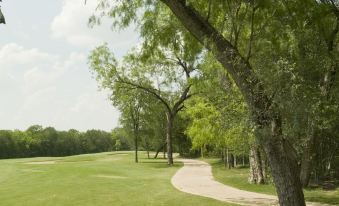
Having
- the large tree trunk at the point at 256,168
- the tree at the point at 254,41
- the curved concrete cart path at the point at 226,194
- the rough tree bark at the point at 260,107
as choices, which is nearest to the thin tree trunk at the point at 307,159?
the curved concrete cart path at the point at 226,194

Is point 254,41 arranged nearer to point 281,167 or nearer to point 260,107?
point 260,107

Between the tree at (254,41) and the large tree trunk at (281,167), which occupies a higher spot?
the tree at (254,41)

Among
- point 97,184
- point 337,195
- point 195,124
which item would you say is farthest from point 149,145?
point 337,195

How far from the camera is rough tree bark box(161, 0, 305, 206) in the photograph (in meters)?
8.58

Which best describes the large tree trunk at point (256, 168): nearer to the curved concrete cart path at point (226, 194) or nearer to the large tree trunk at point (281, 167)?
the curved concrete cart path at point (226, 194)

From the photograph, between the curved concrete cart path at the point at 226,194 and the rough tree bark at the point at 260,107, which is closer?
the rough tree bark at the point at 260,107

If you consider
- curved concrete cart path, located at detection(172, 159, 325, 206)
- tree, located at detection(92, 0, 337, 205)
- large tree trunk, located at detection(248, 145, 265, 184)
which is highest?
tree, located at detection(92, 0, 337, 205)

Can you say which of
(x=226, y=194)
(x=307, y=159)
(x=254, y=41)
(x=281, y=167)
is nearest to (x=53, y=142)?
(x=226, y=194)

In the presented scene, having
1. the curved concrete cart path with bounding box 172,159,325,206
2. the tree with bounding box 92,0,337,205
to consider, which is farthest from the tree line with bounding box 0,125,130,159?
the tree with bounding box 92,0,337,205

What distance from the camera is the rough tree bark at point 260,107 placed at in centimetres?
858

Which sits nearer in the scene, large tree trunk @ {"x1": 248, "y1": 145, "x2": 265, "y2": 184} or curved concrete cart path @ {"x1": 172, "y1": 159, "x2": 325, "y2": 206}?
curved concrete cart path @ {"x1": 172, "y1": 159, "x2": 325, "y2": 206}

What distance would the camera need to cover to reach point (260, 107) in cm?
905

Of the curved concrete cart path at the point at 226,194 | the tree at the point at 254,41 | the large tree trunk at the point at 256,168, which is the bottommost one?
the curved concrete cart path at the point at 226,194

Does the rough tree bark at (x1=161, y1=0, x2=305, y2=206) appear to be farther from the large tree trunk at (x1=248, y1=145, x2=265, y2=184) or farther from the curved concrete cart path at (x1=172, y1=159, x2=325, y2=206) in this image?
the large tree trunk at (x1=248, y1=145, x2=265, y2=184)
